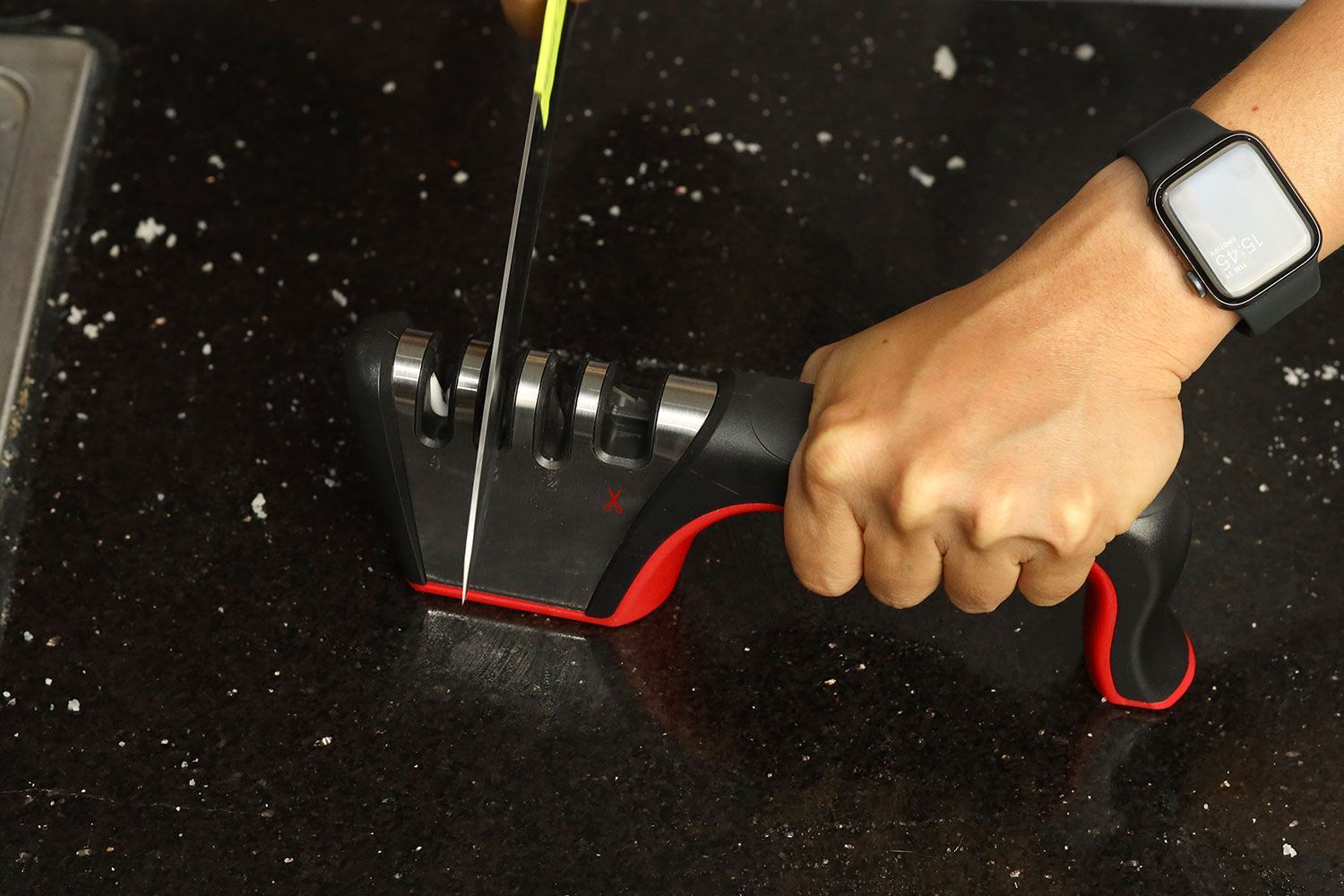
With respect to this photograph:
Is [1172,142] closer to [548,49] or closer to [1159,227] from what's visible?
[1159,227]

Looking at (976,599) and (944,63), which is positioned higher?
(944,63)

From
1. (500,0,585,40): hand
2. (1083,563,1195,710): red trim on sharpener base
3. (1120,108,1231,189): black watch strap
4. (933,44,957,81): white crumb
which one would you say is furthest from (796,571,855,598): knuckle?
(933,44,957,81): white crumb

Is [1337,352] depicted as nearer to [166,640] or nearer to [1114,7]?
[1114,7]

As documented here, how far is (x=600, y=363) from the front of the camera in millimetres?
639

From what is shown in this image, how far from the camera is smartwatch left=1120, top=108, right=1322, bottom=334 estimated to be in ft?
1.87

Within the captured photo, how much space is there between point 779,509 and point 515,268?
20 centimetres

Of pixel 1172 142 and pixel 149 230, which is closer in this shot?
pixel 1172 142

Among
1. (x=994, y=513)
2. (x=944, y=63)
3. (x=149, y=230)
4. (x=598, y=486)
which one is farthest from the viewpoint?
(x=944, y=63)

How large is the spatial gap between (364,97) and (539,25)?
11.4 inches

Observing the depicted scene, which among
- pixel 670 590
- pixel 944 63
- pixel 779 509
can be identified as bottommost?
pixel 670 590

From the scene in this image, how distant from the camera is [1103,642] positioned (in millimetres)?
668

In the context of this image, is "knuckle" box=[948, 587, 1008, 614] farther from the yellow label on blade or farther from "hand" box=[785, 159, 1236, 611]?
the yellow label on blade

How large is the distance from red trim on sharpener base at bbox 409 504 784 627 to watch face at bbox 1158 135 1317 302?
10.4 inches

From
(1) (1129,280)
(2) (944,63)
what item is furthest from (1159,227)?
(2) (944,63)
